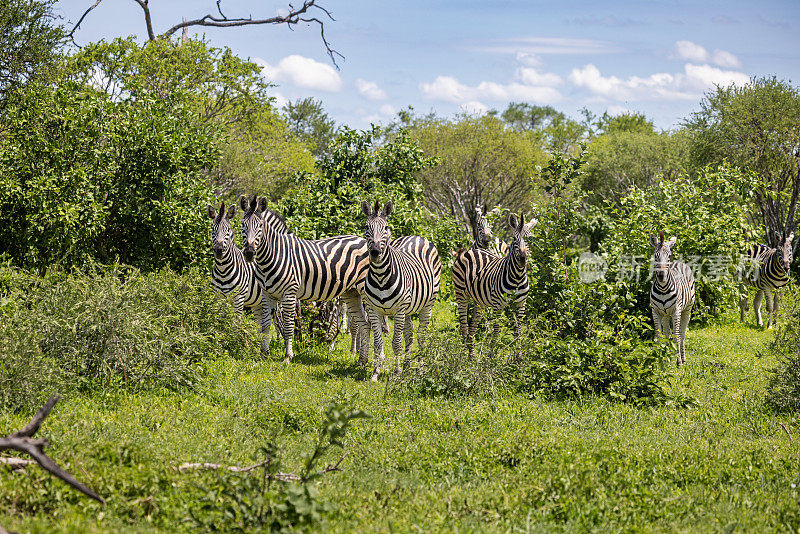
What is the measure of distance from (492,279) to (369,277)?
2.98m

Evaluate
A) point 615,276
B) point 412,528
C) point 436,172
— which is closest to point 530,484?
point 412,528

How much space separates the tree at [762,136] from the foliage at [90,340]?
23472mm

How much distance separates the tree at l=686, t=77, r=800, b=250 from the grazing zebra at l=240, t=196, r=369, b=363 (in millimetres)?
19215

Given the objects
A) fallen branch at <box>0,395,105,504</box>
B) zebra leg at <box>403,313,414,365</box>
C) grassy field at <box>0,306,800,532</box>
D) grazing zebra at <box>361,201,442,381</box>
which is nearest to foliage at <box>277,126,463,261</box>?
grazing zebra at <box>361,201,442,381</box>

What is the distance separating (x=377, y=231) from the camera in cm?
1030

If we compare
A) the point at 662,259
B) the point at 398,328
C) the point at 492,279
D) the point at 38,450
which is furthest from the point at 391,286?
the point at 38,450

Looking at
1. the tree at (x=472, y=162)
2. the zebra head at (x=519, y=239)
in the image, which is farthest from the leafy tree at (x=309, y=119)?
the zebra head at (x=519, y=239)

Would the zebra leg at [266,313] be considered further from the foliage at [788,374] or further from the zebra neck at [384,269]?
the foliage at [788,374]

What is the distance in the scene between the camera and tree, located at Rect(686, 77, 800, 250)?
2666cm

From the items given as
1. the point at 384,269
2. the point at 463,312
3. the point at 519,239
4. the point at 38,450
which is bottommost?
the point at 38,450

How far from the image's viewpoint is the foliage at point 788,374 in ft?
29.1

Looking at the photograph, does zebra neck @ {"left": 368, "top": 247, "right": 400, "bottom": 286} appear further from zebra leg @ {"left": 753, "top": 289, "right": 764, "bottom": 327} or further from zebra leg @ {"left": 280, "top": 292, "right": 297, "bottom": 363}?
zebra leg @ {"left": 753, "top": 289, "right": 764, "bottom": 327}

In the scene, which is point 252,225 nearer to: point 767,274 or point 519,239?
point 519,239

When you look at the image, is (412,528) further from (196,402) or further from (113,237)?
(113,237)
